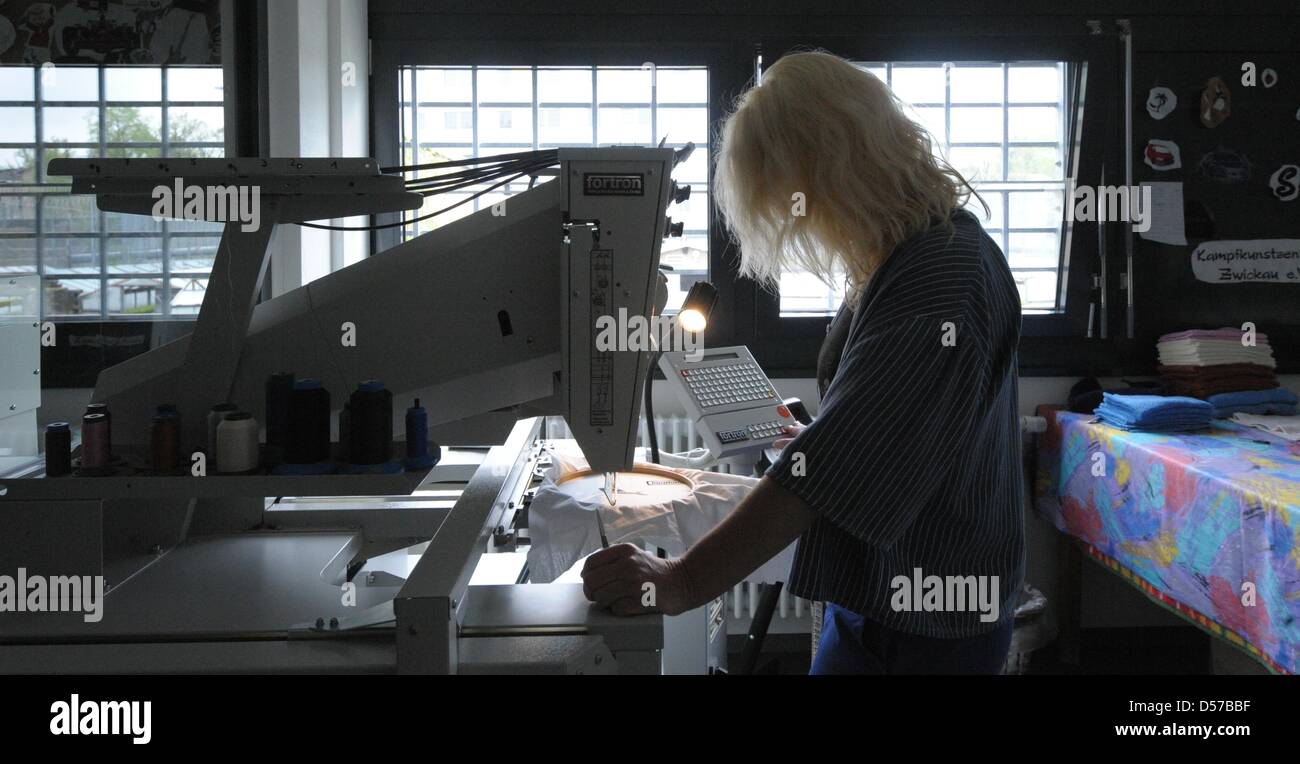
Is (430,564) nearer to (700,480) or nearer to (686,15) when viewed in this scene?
(700,480)

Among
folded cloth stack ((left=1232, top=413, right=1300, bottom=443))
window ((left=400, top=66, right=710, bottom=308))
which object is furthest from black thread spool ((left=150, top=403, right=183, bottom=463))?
folded cloth stack ((left=1232, top=413, right=1300, bottom=443))

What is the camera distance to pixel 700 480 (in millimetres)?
1941

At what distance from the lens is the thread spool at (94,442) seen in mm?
1271

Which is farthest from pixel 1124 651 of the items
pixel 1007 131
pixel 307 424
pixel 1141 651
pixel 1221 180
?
pixel 307 424

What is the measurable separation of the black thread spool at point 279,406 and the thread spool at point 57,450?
25cm

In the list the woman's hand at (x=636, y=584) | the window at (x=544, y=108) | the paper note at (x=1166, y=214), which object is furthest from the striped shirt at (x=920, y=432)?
the paper note at (x=1166, y=214)

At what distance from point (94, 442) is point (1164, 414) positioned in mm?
2570

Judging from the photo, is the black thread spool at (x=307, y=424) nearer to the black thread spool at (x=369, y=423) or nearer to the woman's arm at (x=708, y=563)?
the black thread spool at (x=369, y=423)

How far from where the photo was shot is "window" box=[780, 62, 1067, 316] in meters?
3.18

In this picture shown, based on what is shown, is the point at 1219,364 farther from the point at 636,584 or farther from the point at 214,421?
the point at 214,421

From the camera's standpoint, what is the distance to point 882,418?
1021 mm

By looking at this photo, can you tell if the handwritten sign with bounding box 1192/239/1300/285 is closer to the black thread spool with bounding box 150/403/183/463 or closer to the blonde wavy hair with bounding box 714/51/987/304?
the blonde wavy hair with bounding box 714/51/987/304

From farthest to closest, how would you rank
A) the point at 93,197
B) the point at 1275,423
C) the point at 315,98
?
the point at 1275,423
the point at 315,98
the point at 93,197
